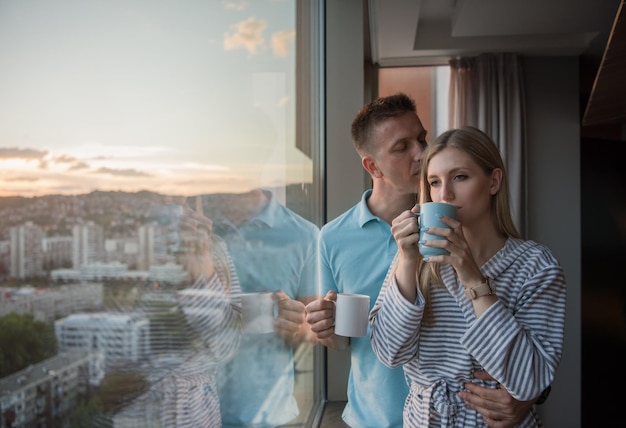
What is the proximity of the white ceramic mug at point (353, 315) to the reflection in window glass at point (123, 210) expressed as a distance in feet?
0.90

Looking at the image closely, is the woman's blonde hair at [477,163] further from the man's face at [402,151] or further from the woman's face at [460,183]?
the man's face at [402,151]

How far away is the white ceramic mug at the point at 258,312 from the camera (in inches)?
37.9

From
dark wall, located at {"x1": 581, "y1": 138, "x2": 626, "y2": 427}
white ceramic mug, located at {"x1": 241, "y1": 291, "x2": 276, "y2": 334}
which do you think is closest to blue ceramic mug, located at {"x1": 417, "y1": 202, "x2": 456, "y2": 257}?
white ceramic mug, located at {"x1": 241, "y1": 291, "x2": 276, "y2": 334}

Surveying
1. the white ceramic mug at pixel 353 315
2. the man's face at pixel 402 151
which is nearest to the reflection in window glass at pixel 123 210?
the white ceramic mug at pixel 353 315

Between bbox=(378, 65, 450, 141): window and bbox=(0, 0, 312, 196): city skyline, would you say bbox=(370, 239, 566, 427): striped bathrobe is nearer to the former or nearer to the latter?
bbox=(0, 0, 312, 196): city skyline

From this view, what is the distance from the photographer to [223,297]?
79cm

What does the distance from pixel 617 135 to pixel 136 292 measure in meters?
4.27

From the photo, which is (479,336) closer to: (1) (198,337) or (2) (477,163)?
(2) (477,163)

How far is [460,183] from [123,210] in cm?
68

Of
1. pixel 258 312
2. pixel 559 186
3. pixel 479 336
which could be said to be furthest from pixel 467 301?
pixel 559 186

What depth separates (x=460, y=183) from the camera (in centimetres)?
103

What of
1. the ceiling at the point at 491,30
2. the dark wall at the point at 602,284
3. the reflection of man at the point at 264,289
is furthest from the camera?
the dark wall at the point at 602,284

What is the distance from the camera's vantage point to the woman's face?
40.3 inches

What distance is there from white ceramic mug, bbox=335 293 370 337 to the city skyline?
15.6 inches
